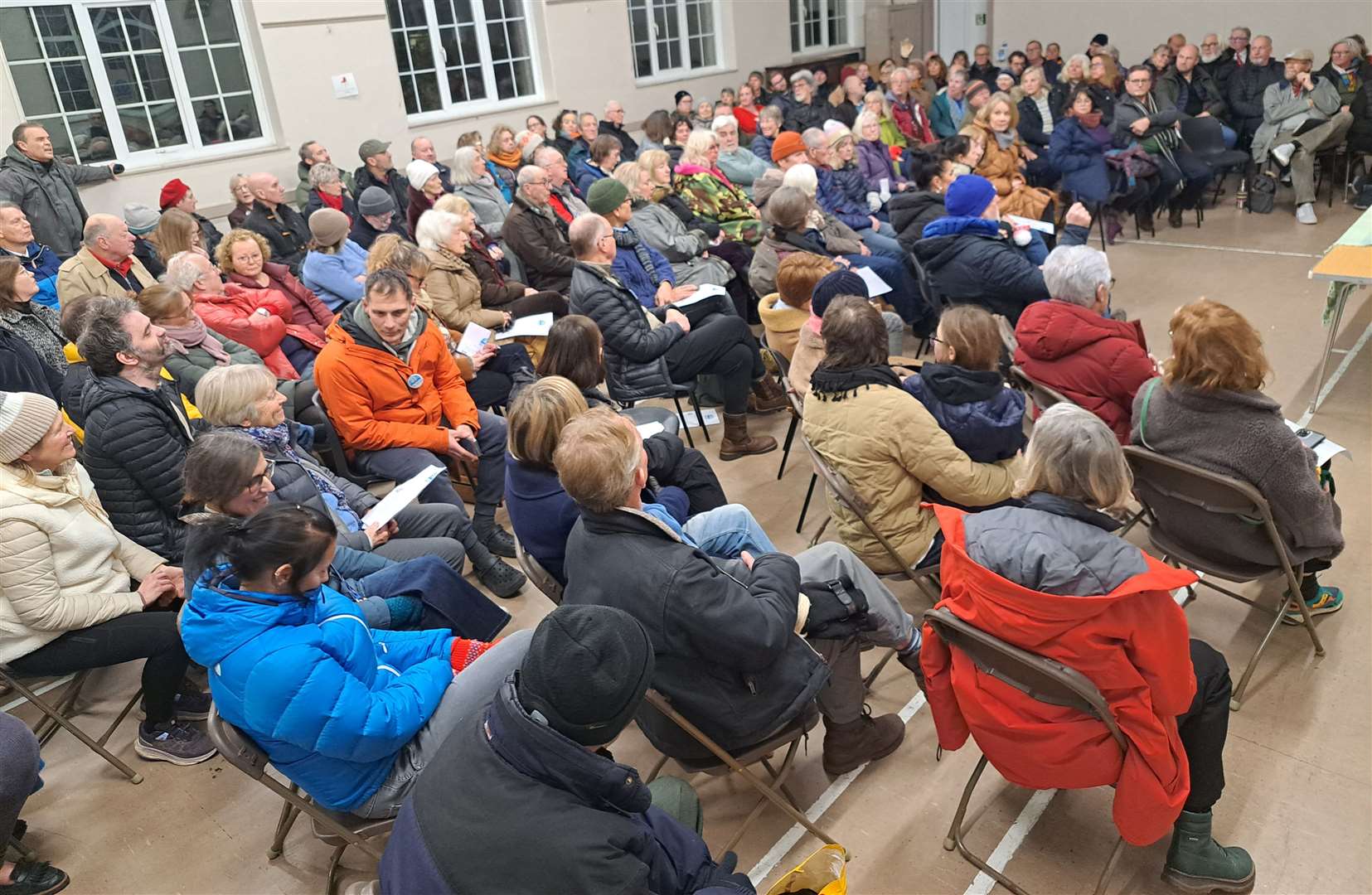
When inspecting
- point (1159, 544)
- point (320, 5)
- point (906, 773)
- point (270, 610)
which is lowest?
point (906, 773)

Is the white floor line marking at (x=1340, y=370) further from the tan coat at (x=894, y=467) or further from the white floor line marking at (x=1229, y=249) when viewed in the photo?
the tan coat at (x=894, y=467)

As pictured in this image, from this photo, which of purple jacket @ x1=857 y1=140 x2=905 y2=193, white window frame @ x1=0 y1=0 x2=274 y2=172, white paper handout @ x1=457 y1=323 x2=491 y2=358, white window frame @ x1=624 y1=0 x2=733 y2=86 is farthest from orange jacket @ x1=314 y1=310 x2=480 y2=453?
white window frame @ x1=624 y1=0 x2=733 y2=86

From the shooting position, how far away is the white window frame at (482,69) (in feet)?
30.4

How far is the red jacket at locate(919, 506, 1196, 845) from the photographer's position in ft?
6.29

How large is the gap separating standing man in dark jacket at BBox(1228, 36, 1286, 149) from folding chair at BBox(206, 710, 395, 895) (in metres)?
9.29

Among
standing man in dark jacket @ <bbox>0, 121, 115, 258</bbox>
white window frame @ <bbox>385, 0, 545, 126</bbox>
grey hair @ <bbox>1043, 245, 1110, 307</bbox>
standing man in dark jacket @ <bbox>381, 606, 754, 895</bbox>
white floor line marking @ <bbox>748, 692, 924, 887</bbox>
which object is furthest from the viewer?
white window frame @ <bbox>385, 0, 545, 126</bbox>

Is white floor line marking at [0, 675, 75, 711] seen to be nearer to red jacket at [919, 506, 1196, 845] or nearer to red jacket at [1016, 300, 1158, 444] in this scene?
red jacket at [919, 506, 1196, 845]

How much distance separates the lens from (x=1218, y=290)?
6043mm

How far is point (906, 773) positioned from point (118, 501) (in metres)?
2.59

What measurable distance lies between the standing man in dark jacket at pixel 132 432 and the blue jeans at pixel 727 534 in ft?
5.62

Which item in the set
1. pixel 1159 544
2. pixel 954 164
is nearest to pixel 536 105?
pixel 954 164

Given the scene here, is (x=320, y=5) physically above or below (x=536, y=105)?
above

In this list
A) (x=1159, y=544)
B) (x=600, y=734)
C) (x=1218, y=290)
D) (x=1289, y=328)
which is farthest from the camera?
(x=1218, y=290)

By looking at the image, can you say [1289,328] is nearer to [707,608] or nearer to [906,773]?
[906,773]
